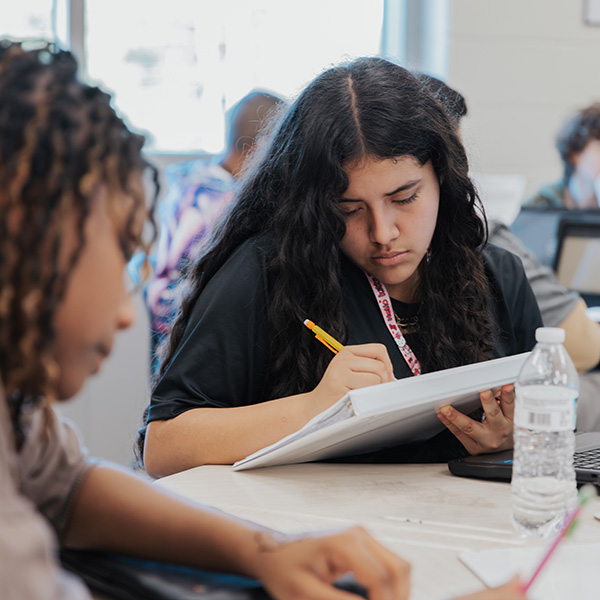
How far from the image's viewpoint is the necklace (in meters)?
1.39

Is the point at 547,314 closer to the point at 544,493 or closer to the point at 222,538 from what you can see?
the point at 544,493

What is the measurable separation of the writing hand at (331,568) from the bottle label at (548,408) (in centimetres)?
29

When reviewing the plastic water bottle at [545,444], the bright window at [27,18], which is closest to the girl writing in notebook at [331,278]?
the plastic water bottle at [545,444]

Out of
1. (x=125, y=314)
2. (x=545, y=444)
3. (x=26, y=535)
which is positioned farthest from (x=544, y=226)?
(x=26, y=535)

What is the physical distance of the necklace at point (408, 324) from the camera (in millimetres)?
1395

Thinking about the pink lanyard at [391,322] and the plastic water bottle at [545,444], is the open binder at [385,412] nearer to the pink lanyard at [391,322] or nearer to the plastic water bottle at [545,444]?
the plastic water bottle at [545,444]

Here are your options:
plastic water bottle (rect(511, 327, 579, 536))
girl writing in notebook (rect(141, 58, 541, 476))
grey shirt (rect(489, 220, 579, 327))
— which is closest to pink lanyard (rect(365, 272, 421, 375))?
girl writing in notebook (rect(141, 58, 541, 476))

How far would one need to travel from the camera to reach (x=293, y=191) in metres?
1.34

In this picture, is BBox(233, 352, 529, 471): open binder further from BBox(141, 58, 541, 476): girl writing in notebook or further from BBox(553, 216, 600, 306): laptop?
BBox(553, 216, 600, 306): laptop

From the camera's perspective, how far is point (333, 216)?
1.29 metres

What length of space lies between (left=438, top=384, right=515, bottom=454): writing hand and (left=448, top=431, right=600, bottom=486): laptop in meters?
0.02

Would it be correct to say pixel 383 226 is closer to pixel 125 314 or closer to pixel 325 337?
pixel 325 337

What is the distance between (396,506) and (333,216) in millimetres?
495

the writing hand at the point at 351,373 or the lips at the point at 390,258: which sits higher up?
the lips at the point at 390,258
